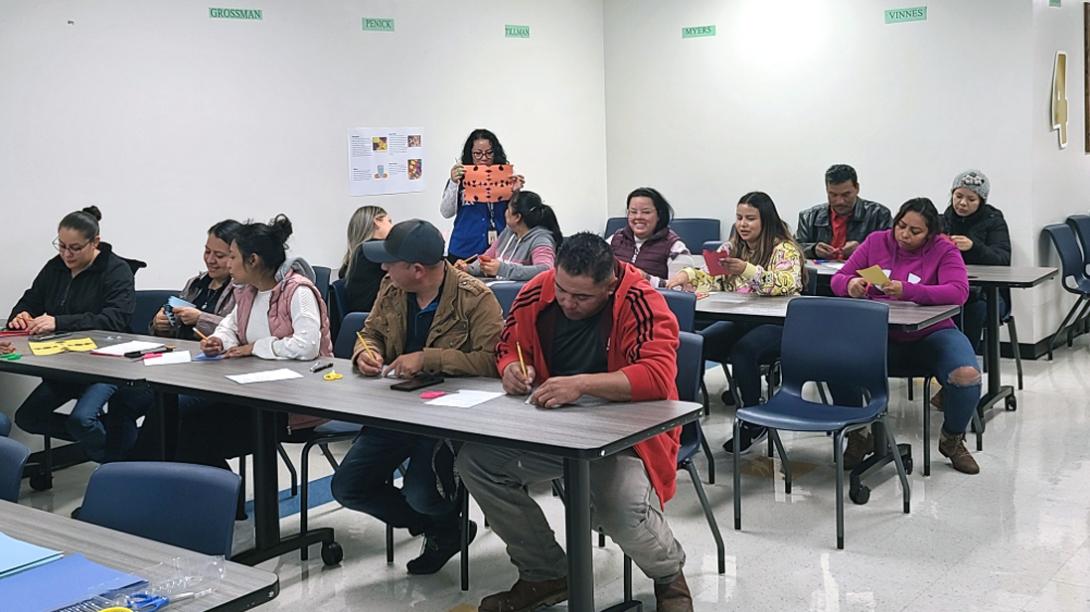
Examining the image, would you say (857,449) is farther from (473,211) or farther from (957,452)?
(473,211)

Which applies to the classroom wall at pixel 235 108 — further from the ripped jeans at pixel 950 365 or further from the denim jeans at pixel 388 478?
the ripped jeans at pixel 950 365

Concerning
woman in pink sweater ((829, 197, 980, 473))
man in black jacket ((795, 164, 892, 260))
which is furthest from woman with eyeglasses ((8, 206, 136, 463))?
man in black jacket ((795, 164, 892, 260))

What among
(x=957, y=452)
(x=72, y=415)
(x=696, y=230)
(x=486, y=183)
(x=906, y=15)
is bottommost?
(x=957, y=452)

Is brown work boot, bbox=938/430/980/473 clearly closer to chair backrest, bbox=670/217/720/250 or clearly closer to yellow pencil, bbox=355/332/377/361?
yellow pencil, bbox=355/332/377/361

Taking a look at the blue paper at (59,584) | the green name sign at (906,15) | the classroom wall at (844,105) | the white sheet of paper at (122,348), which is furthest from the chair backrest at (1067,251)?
the blue paper at (59,584)

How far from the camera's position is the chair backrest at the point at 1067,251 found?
292 inches

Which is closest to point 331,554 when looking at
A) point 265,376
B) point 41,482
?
point 265,376

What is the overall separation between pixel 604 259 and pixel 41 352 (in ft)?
8.54

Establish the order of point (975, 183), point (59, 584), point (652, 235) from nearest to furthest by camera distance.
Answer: point (59, 584), point (652, 235), point (975, 183)

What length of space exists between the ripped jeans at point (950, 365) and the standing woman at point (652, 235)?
1.34m

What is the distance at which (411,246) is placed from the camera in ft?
12.4

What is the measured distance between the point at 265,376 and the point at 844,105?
5523 millimetres

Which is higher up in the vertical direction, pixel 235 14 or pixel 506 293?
pixel 235 14

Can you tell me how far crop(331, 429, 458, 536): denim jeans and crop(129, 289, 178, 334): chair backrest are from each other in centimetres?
210
